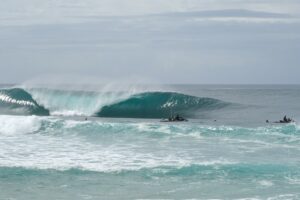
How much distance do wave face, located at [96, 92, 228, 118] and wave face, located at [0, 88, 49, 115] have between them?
16.0 ft

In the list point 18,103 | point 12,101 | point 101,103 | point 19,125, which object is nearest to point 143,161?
point 19,125

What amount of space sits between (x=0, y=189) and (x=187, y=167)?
5.05 m

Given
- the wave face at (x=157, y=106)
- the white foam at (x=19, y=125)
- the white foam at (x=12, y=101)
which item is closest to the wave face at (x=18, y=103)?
the white foam at (x=12, y=101)

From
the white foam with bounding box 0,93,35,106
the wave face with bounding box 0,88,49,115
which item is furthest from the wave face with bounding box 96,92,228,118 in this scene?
the white foam with bounding box 0,93,35,106

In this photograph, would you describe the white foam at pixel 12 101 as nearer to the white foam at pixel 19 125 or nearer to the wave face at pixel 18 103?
the wave face at pixel 18 103

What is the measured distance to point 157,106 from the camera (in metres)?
43.4

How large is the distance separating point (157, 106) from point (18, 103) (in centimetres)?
1060

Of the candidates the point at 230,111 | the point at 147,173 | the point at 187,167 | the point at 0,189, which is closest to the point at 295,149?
the point at 187,167

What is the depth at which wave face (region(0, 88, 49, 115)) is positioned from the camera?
42884mm

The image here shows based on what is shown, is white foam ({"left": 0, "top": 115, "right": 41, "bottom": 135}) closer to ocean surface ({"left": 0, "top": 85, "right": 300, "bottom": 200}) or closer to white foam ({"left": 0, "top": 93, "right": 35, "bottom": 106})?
ocean surface ({"left": 0, "top": 85, "right": 300, "bottom": 200})

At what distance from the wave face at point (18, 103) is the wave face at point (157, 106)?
487 centimetres

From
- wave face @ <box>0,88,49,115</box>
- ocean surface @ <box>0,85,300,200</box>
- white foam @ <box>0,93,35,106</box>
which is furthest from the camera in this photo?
white foam @ <box>0,93,35,106</box>

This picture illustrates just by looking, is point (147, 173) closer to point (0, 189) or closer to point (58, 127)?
point (0, 189)

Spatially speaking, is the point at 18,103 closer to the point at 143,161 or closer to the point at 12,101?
the point at 12,101
